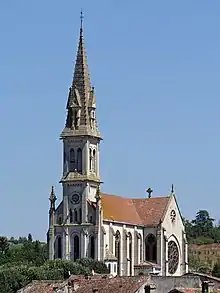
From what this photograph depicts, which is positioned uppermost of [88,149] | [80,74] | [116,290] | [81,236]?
[80,74]

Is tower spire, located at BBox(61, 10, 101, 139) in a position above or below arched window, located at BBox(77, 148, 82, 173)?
above

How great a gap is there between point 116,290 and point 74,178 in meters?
60.6

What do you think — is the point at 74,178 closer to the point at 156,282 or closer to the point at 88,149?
the point at 88,149

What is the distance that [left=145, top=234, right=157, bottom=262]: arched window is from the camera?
140875 millimetres

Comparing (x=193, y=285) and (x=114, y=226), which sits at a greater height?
(x=114, y=226)

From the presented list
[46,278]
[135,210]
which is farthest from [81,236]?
[46,278]

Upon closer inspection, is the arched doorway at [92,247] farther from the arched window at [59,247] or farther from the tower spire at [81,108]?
the tower spire at [81,108]

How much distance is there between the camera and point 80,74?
450 feet

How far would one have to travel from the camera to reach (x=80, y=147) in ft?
443

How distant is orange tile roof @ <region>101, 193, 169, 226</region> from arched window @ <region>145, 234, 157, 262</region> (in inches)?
74.8

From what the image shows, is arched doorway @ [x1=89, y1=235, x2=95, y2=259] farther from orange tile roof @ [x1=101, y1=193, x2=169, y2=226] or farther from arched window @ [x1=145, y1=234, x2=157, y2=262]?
arched window @ [x1=145, y1=234, x2=157, y2=262]

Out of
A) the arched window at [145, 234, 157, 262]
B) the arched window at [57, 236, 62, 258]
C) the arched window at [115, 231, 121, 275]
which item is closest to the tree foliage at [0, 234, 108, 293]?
the arched window at [57, 236, 62, 258]

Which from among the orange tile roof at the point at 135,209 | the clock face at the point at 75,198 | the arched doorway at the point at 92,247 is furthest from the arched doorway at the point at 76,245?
the orange tile roof at the point at 135,209

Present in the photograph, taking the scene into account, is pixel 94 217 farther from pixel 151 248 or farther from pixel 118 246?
pixel 151 248
